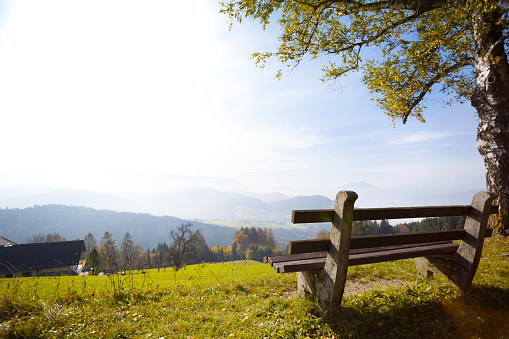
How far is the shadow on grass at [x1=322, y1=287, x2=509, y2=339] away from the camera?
346 cm

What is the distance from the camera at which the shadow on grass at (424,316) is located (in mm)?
3455

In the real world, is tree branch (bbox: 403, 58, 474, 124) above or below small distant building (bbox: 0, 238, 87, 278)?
above

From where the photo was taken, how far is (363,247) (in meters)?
3.83

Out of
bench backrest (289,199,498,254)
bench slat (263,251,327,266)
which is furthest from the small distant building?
bench backrest (289,199,498,254)

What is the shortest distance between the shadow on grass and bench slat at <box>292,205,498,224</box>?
1.45m

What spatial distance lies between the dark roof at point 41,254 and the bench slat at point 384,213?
178ft

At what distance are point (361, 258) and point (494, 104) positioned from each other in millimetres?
9209

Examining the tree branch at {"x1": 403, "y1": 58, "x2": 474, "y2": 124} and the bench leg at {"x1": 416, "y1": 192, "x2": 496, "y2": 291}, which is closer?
the bench leg at {"x1": 416, "y1": 192, "x2": 496, "y2": 291}

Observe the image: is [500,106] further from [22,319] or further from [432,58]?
[22,319]

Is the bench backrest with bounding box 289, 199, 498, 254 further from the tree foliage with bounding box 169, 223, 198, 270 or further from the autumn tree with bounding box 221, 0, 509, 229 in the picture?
the tree foliage with bounding box 169, 223, 198, 270

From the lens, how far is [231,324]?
415cm

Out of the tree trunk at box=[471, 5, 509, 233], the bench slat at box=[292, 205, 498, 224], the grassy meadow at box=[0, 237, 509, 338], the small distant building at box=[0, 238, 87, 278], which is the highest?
the tree trunk at box=[471, 5, 509, 233]

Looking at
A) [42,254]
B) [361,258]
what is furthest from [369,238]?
[42,254]

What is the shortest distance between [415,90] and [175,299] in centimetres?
1252
